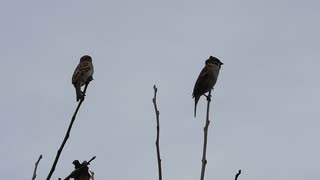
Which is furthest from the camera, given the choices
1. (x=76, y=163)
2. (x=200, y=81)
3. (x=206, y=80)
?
(x=200, y=81)

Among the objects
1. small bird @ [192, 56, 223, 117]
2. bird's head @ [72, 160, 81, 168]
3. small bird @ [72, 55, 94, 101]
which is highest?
small bird @ [192, 56, 223, 117]

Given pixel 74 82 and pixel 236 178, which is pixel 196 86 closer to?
pixel 74 82

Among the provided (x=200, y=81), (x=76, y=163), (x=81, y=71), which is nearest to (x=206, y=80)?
(x=200, y=81)

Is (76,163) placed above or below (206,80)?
below

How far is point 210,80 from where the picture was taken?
10.9 meters

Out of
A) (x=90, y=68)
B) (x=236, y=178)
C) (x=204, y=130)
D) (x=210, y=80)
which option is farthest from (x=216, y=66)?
(x=236, y=178)

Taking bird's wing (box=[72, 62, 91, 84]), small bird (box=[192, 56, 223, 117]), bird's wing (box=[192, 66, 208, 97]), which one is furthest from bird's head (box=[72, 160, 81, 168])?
bird's wing (box=[192, 66, 208, 97])

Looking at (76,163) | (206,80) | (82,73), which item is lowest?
(76,163)

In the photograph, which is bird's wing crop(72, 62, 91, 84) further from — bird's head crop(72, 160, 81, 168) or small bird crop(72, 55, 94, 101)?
bird's head crop(72, 160, 81, 168)

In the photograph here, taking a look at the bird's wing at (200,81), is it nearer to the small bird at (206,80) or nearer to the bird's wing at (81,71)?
the small bird at (206,80)

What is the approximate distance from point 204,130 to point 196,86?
7.40 metres

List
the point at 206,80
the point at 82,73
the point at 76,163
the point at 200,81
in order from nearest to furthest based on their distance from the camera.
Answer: the point at 76,163
the point at 82,73
the point at 206,80
the point at 200,81

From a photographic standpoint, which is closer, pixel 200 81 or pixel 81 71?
pixel 81 71

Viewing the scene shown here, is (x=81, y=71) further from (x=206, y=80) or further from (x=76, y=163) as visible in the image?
(x=76, y=163)
